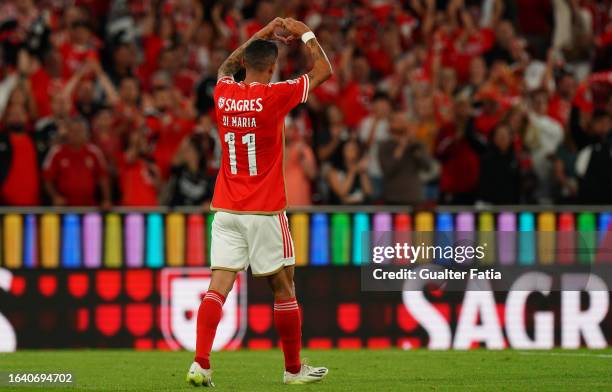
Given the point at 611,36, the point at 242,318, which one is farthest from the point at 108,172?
the point at 611,36

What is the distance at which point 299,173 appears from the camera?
17.1 metres

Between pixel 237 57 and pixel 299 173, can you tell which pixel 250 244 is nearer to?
pixel 237 57

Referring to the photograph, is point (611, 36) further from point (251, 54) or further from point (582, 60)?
point (251, 54)

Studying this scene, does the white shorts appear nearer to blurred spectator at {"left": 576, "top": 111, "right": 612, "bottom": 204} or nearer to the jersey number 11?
the jersey number 11

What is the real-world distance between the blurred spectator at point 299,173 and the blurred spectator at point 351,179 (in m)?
0.30

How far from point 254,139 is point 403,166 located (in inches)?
267

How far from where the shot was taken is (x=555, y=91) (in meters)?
19.4

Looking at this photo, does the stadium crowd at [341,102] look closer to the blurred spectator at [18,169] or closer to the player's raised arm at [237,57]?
the blurred spectator at [18,169]

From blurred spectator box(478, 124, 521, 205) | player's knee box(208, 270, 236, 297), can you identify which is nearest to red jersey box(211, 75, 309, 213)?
player's knee box(208, 270, 236, 297)

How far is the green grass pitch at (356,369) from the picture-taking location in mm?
10570

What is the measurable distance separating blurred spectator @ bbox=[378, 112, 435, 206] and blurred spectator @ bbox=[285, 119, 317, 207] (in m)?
0.80

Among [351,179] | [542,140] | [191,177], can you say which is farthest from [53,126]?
[542,140]

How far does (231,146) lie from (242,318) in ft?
15.3

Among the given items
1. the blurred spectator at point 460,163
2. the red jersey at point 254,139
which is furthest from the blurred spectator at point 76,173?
the red jersey at point 254,139
